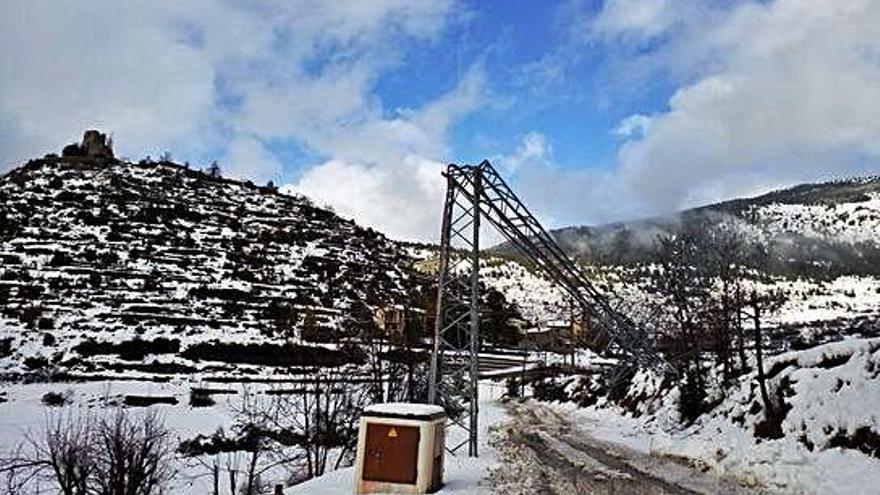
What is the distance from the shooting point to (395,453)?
10.6m

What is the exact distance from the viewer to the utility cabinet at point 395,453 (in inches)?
412

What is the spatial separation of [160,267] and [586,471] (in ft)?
154

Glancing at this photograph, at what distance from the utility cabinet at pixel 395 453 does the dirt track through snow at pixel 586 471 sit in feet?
5.04

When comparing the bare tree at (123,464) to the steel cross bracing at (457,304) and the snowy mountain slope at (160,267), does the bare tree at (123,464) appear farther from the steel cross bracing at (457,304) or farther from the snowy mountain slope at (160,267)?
the snowy mountain slope at (160,267)

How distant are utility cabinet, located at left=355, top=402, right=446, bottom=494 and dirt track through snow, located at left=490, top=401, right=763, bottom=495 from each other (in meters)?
1.54

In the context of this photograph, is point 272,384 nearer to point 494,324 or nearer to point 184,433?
point 184,433

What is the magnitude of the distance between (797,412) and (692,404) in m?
6.51

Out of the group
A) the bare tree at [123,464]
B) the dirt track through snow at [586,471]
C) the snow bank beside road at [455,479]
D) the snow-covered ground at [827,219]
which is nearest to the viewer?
the snow bank beside road at [455,479]

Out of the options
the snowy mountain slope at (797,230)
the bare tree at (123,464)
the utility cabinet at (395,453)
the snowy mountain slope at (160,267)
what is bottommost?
the bare tree at (123,464)

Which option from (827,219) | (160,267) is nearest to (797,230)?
(827,219)

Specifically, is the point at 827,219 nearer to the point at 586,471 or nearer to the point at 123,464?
the point at 586,471

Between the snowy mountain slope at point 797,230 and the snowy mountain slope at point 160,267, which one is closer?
the snowy mountain slope at point 160,267

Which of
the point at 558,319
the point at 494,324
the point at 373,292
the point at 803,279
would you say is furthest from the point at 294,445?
the point at 803,279

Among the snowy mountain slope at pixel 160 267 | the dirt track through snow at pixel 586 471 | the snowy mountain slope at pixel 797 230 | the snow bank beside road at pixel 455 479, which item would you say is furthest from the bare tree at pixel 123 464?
the snowy mountain slope at pixel 797 230
